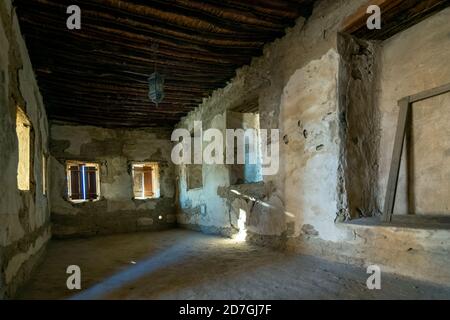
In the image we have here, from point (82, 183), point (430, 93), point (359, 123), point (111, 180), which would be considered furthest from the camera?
point (82, 183)

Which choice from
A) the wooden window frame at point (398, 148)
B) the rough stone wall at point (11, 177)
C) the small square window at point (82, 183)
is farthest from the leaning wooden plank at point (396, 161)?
the small square window at point (82, 183)

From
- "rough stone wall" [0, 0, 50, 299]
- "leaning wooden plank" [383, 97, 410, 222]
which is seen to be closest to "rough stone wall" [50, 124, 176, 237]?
"rough stone wall" [0, 0, 50, 299]

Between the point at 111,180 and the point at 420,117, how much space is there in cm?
644

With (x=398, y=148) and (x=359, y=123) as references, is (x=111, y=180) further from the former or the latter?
(x=398, y=148)

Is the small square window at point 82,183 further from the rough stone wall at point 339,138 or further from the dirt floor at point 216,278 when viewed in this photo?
the rough stone wall at point 339,138

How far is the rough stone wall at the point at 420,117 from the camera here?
8.49 feet

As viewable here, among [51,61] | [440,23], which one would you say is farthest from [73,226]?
[440,23]

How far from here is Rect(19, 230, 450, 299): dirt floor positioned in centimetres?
215

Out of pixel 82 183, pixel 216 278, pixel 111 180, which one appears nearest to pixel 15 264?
pixel 216 278

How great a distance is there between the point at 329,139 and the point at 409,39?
4.13 feet

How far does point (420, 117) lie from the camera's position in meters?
2.77

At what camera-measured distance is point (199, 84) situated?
5.17 m

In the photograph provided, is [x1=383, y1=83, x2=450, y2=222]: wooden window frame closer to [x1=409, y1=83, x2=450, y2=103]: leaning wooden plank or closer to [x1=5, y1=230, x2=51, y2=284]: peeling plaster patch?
[x1=409, y1=83, x2=450, y2=103]: leaning wooden plank

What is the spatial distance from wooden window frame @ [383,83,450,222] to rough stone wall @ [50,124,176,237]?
5.75 metres
